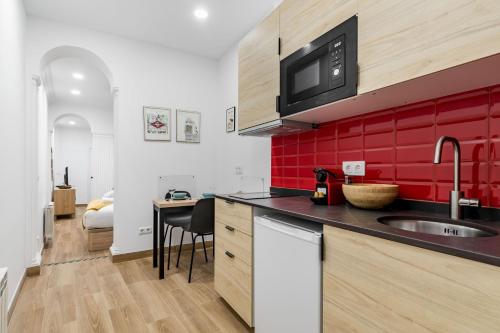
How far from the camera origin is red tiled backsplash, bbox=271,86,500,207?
1121 millimetres

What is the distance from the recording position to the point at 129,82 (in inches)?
122

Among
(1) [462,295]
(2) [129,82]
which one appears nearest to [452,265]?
(1) [462,295]

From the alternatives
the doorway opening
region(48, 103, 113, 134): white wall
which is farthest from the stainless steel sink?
region(48, 103, 113, 134): white wall

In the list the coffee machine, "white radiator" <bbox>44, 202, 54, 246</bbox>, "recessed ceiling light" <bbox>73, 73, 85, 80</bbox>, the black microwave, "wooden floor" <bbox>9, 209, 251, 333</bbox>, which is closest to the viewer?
the black microwave

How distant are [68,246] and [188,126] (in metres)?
2.45

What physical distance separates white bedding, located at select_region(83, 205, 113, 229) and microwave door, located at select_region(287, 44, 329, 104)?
3087 millimetres

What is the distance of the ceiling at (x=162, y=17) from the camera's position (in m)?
2.45

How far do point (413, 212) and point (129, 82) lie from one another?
316cm

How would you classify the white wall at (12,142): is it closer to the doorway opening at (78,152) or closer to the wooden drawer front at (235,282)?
the doorway opening at (78,152)

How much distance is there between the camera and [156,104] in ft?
10.7

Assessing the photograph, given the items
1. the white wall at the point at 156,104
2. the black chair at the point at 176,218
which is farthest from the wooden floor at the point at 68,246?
the black chair at the point at 176,218

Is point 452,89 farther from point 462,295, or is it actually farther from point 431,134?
point 462,295

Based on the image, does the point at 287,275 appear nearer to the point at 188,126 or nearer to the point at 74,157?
the point at 188,126

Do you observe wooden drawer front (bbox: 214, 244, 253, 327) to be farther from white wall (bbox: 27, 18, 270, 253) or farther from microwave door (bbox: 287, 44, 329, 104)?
microwave door (bbox: 287, 44, 329, 104)
